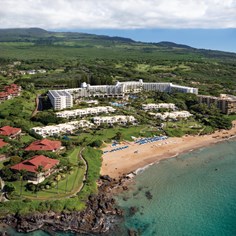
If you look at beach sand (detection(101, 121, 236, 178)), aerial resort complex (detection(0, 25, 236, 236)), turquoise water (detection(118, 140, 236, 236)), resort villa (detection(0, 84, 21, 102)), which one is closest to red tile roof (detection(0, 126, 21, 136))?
aerial resort complex (detection(0, 25, 236, 236))

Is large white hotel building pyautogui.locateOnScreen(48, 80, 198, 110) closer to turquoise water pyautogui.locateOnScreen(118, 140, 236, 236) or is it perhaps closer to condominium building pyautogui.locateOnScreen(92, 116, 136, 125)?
condominium building pyautogui.locateOnScreen(92, 116, 136, 125)

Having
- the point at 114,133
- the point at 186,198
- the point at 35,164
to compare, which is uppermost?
the point at 35,164

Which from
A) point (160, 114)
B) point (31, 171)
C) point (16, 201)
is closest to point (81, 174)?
point (31, 171)

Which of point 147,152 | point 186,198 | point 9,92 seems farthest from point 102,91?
point 186,198

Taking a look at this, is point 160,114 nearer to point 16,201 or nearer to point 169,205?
point 169,205

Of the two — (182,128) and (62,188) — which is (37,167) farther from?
(182,128)

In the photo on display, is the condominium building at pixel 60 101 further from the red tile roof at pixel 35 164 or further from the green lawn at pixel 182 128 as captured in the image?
the red tile roof at pixel 35 164
